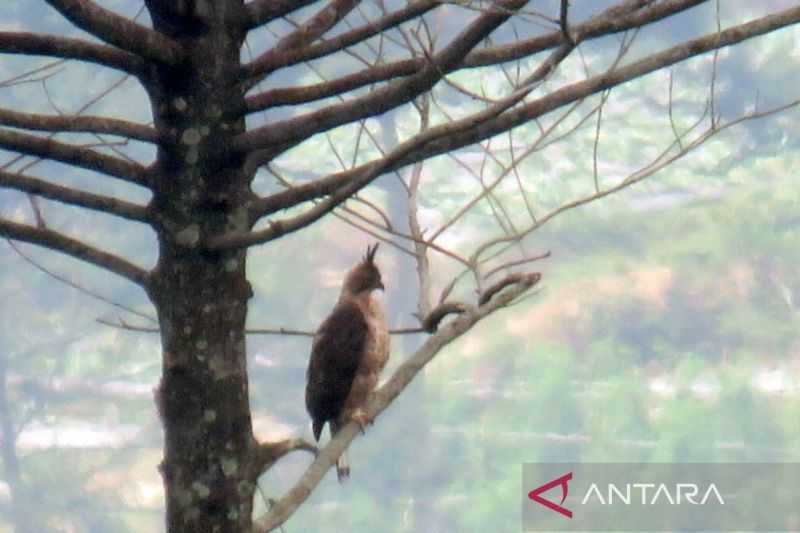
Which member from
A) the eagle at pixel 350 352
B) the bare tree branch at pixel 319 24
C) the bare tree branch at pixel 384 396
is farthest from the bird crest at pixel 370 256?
the bare tree branch at pixel 319 24

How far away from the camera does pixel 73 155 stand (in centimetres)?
148

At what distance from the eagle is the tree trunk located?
1.34m

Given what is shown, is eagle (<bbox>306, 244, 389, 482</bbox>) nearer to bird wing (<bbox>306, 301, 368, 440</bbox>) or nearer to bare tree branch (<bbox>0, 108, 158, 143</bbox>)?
bird wing (<bbox>306, 301, 368, 440</bbox>)

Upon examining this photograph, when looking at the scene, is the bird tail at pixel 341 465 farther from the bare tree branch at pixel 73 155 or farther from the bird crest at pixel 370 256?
the bare tree branch at pixel 73 155

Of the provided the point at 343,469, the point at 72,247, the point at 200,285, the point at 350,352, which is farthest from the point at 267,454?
the point at 343,469

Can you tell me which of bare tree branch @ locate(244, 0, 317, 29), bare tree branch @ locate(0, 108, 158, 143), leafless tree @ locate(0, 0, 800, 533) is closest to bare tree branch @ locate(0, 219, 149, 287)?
leafless tree @ locate(0, 0, 800, 533)

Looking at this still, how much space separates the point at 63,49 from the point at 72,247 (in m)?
0.23

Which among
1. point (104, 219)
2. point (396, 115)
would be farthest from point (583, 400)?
point (104, 219)

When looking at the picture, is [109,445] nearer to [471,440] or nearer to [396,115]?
[471,440]

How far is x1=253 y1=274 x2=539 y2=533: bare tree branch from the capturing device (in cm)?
157

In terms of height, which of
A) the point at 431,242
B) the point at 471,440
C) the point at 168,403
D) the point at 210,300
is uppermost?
the point at 471,440

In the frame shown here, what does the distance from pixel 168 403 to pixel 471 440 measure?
737 centimetres

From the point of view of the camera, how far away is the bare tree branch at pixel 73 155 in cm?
142

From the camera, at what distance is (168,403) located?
157 cm
